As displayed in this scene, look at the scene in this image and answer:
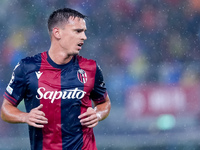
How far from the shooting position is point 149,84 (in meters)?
8.43

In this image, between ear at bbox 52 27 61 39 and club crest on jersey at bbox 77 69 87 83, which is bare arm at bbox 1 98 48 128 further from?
ear at bbox 52 27 61 39

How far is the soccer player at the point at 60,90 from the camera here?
292 cm

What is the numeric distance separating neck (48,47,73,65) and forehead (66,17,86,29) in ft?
0.77

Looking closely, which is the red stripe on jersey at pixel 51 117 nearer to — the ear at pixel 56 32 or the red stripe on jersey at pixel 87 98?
the red stripe on jersey at pixel 87 98

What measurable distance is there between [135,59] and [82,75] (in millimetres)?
6628

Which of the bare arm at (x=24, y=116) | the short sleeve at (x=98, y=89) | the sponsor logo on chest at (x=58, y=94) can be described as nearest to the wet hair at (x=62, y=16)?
the short sleeve at (x=98, y=89)

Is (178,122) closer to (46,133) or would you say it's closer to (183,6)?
(183,6)

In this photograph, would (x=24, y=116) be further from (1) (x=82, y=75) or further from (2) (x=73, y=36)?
(2) (x=73, y=36)

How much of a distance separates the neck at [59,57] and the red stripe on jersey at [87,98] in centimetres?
13

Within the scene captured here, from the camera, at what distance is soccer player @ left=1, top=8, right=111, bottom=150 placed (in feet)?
9.59

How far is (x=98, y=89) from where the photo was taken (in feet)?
10.6

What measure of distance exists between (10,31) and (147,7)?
12.4 feet

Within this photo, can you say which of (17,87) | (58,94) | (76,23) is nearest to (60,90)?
(58,94)

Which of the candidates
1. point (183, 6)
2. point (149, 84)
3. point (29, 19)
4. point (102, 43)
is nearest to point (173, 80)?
point (149, 84)
